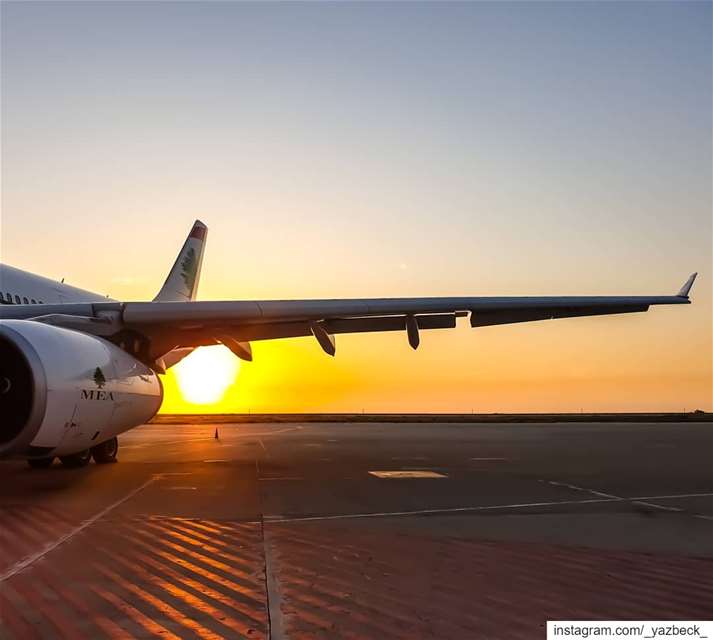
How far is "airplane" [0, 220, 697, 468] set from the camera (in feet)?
34.1

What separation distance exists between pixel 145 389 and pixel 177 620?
31.9 feet

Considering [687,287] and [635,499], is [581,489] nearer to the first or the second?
[635,499]

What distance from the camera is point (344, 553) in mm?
6266

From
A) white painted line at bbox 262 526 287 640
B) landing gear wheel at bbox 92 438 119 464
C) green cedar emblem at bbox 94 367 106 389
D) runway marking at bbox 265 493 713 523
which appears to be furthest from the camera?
landing gear wheel at bbox 92 438 119 464

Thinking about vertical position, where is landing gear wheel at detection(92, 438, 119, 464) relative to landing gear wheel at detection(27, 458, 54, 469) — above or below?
above

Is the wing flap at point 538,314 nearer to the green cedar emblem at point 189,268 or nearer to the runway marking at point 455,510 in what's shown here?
the runway marking at point 455,510

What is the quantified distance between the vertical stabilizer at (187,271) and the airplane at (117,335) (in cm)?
365

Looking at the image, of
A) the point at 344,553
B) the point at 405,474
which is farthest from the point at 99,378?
the point at 344,553

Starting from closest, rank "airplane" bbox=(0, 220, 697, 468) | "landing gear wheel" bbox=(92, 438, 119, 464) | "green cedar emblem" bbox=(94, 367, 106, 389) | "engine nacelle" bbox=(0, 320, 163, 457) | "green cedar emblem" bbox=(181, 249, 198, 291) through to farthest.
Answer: "engine nacelle" bbox=(0, 320, 163, 457)
"airplane" bbox=(0, 220, 697, 468)
"green cedar emblem" bbox=(94, 367, 106, 389)
"landing gear wheel" bbox=(92, 438, 119, 464)
"green cedar emblem" bbox=(181, 249, 198, 291)

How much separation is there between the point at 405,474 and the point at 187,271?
1493cm

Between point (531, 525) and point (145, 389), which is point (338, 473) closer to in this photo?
point (145, 389)

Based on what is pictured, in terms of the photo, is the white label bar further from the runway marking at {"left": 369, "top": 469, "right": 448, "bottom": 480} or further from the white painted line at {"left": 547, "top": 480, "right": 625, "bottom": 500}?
the runway marking at {"left": 369, "top": 469, "right": 448, "bottom": 480}

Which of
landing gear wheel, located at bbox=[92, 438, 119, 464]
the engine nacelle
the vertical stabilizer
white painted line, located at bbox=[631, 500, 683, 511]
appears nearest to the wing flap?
white painted line, located at bbox=[631, 500, 683, 511]

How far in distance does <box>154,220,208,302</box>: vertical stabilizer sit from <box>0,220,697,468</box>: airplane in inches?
144
